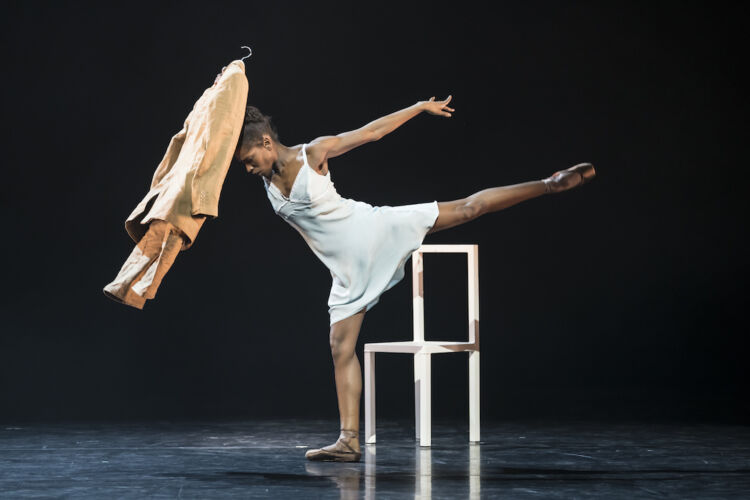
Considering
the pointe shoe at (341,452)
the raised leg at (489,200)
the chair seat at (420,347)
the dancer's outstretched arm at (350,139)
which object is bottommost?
the pointe shoe at (341,452)

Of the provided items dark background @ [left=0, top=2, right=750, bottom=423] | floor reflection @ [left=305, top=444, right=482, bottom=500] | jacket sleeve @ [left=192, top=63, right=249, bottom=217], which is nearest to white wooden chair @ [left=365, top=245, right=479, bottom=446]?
floor reflection @ [left=305, top=444, right=482, bottom=500]

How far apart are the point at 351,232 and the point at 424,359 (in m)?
0.54

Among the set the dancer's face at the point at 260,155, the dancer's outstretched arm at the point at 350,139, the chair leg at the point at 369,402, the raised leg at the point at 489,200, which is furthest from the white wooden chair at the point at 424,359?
the dancer's face at the point at 260,155

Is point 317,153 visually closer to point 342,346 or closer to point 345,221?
point 345,221

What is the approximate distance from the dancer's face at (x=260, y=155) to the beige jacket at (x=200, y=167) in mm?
99

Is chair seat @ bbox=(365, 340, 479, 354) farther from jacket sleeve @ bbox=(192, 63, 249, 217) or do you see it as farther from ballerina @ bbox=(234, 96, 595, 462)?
jacket sleeve @ bbox=(192, 63, 249, 217)

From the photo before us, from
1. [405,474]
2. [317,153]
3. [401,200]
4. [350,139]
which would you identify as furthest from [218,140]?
[401,200]

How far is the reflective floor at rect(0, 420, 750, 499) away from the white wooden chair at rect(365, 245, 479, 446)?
3.2 inches

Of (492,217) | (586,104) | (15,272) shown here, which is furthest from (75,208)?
(586,104)

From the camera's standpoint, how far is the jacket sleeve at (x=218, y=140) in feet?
9.65

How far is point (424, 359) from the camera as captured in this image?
3.47 m

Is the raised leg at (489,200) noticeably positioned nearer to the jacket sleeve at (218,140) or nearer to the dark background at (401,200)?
the jacket sleeve at (218,140)

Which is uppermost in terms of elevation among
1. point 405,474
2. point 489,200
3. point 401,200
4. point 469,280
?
point 401,200

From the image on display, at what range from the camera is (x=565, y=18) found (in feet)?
17.8
